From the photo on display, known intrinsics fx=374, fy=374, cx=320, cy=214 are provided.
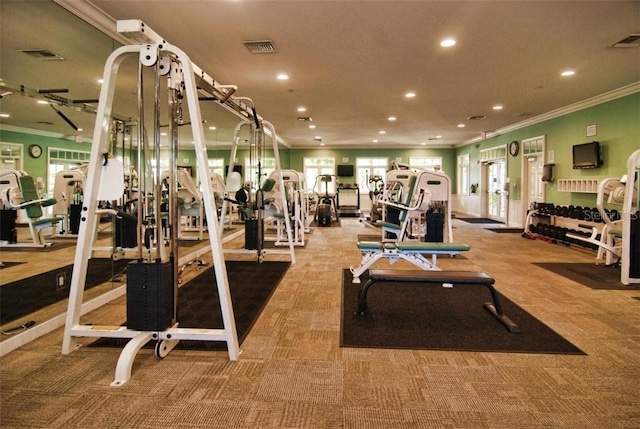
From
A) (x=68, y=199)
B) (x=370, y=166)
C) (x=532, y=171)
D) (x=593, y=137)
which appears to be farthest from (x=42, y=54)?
(x=370, y=166)

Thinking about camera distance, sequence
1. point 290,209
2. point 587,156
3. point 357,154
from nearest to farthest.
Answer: point 587,156 < point 290,209 < point 357,154

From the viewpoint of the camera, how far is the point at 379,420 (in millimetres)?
1805

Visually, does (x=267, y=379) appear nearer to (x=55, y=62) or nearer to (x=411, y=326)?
(x=411, y=326)

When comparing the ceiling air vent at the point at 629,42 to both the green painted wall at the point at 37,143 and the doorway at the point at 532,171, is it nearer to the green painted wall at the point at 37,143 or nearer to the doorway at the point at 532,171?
the doorway at the point at 532,171

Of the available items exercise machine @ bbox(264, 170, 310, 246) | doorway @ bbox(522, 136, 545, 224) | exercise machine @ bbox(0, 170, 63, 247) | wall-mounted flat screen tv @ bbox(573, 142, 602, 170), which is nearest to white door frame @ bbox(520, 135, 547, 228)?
doorway @ bbox(522, 136, 545, 224)

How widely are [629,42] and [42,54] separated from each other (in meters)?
5.95

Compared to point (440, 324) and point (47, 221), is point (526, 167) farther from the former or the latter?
point (47, 221)

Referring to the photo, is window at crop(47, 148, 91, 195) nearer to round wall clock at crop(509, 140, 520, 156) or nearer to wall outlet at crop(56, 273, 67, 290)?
wall outlet at crop(56, 273, 67, 290)

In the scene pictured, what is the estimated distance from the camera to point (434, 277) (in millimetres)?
3125

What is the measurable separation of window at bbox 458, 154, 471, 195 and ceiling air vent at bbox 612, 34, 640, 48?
32.1ft

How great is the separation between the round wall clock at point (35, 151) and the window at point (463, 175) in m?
13.4

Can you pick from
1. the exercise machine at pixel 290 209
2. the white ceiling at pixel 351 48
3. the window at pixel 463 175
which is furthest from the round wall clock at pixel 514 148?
the exercise machine at pixel 290 209

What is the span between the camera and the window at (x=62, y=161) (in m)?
3.13

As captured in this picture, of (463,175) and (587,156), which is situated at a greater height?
(463,175)
